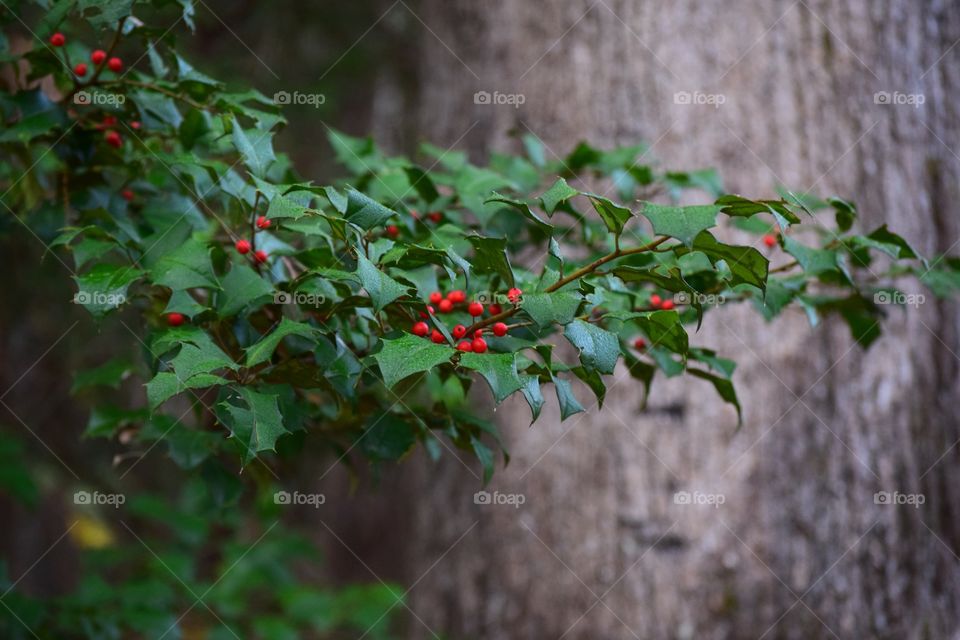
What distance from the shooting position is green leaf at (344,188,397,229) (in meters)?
1.27

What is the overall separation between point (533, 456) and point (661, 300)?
1.43 metres

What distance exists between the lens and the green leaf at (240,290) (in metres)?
1.36

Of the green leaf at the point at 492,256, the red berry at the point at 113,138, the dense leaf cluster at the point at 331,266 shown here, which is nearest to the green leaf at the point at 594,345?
the dense leaf cluster at the point at 331,266

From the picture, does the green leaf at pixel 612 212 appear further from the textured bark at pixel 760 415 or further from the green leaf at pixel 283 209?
the textured bark at pixel 760 415

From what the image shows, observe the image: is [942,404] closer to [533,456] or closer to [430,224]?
[533,456]

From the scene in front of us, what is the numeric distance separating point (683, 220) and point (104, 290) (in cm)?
86

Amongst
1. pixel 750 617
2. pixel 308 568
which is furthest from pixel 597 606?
pixel 308 568

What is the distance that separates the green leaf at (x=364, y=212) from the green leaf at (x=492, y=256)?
132 mm

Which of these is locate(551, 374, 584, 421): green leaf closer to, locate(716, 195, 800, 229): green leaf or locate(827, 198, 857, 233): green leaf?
locate(716, 195, 800, 229): green leaf

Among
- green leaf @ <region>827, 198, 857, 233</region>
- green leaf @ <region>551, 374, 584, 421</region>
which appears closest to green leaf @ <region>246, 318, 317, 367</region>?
green leaf @ <region>551, 374, 584, 421</region>

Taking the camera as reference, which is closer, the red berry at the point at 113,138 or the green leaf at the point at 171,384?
the green leaf at the point at 171,384

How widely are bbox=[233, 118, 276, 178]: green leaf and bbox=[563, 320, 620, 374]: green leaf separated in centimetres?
59

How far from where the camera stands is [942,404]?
8.40 ft

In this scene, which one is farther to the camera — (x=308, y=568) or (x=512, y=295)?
(x=308, y=568)
